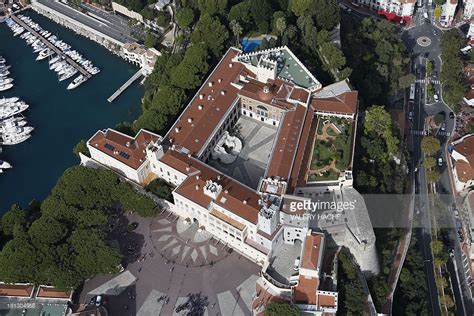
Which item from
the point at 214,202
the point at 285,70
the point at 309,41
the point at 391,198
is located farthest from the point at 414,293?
the point at 309,41

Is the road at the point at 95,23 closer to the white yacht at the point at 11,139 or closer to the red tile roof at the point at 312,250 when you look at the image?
the white yacht at the point at 11,139

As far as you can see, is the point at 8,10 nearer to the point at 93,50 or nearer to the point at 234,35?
the point at 93,50

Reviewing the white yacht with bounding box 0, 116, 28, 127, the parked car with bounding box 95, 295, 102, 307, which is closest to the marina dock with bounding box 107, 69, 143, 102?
the white yacht with bounding box 0, 116, 28, 127

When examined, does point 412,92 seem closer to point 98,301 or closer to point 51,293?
point 98,301

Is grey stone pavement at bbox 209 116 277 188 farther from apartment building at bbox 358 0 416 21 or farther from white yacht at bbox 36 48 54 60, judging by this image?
white yacht at bbox 36 48 54 60

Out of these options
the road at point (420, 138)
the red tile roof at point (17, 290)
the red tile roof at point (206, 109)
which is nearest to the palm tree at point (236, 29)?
the red tile roof at point (206, 109)

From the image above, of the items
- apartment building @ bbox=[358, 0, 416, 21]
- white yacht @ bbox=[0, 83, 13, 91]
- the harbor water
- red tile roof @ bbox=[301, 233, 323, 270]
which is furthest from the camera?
apartment building @ bbox=[358, 0, 416, 21]

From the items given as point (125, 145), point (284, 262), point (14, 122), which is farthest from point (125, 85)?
point (284, 262)
